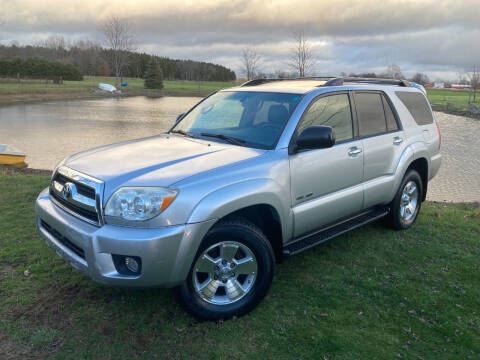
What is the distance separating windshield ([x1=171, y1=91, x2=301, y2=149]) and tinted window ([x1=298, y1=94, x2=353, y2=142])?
0.20 m

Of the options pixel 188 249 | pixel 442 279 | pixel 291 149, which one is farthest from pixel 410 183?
pixel 188 249

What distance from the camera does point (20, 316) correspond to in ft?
10.9

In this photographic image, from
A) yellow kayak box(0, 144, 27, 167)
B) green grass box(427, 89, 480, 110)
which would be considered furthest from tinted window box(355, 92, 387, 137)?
green grass box(427, 89, 480, 110)

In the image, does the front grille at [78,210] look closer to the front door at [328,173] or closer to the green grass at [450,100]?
the front door at [328,173]

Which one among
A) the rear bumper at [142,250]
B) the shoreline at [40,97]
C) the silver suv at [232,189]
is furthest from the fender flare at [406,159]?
the shoreline at [40,97]

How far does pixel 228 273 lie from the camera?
3.28 m

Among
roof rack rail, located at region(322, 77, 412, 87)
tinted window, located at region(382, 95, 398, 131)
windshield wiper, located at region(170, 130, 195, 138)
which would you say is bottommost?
windshield wiper, located at region(170, 130, 195, 138)

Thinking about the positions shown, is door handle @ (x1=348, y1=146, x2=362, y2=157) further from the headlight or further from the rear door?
the headlight

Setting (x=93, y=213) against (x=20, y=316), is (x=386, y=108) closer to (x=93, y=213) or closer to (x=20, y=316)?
(x=93, y=213)

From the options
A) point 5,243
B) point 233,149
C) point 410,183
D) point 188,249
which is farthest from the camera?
point 410,183

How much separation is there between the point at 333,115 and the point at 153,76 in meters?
64.7

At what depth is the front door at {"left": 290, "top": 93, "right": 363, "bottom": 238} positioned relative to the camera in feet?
12.0

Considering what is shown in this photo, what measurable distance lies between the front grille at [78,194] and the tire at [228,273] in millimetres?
826

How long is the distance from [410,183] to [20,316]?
4581 millimetres
